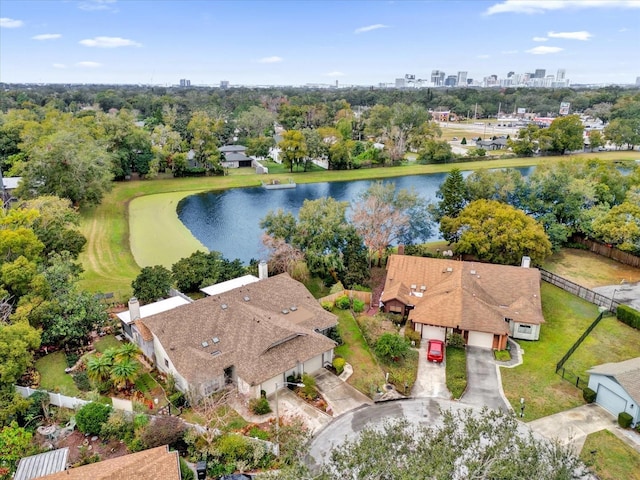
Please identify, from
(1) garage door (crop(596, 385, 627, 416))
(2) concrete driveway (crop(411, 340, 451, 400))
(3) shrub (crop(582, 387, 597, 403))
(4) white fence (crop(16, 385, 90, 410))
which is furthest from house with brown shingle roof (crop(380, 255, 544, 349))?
(4) white fence (crop(16, 385, 90, 410))

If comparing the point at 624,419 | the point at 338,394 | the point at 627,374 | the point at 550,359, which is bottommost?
the point at 550,359

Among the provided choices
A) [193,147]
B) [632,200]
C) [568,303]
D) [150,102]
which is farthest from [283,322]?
[150,102]

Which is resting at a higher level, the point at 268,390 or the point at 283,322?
the point at 283,322

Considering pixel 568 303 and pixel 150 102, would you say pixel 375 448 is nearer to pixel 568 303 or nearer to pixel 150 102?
pixel 568 303

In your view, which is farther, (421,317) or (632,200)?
(632,200)

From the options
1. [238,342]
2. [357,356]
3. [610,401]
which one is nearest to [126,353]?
[238,342]

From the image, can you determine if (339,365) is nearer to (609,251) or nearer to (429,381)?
(429,381)
